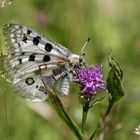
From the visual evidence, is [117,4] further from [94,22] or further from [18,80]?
[18,80]

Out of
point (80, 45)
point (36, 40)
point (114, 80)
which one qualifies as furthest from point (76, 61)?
point (80, 45)

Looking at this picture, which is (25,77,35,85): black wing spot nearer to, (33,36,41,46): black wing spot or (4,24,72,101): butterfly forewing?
(4,24,72,101): butterfly forewing

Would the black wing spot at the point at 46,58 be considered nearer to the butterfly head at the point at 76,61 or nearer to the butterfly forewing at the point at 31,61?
the butterfly forewing at the point at 31,61

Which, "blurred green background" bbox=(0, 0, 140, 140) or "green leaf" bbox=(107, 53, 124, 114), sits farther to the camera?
"blurred green background" bbox=(0, 0, 140, 140)

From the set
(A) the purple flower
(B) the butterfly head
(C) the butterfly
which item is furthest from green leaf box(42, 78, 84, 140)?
(B) the butterfly head

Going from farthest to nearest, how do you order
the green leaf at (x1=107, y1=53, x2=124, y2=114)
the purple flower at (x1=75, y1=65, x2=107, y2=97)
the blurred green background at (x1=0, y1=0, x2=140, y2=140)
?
the blurred green background at (x1=0, y1=0, x2=140, y2=140)
the purple flower at (x1=75, y1=65, x2=107, y2=97)
the green leaf at (x1=107, y1=53, x2=124, y2=114)

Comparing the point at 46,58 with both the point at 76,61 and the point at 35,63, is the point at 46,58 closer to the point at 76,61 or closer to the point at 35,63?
the point at 35,63

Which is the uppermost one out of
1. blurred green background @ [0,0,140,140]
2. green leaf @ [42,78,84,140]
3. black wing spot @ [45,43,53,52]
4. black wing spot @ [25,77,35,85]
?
black wing spot @ [45,43,53,52]
